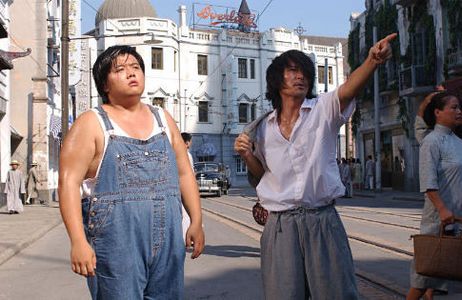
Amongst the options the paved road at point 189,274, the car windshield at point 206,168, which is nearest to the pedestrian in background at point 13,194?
the paved road at point 189,274

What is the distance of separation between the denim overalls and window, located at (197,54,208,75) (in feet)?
155

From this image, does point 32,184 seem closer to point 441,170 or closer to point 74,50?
point 74,50

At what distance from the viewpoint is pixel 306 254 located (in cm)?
338

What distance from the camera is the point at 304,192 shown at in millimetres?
3395

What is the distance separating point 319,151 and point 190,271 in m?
5.25

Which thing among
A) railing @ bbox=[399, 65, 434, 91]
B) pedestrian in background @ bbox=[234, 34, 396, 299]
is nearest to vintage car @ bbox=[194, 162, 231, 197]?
railing @ bbox=[399, 65, 434, 91]

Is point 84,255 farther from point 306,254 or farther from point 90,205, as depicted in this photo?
point 306,254

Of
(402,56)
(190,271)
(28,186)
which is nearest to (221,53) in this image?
(402,56)

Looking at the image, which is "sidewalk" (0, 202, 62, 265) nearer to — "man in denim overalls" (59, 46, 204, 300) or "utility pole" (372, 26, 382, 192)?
"man in denim overalls" (59, 46, 204, 300)

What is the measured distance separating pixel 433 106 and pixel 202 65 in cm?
4559

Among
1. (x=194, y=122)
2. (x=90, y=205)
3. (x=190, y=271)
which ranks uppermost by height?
(x=194, y=122)

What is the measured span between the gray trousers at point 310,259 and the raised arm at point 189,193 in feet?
1.36

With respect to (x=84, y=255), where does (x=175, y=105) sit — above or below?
above

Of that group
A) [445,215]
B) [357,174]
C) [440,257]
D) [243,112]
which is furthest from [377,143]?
[440,257]
